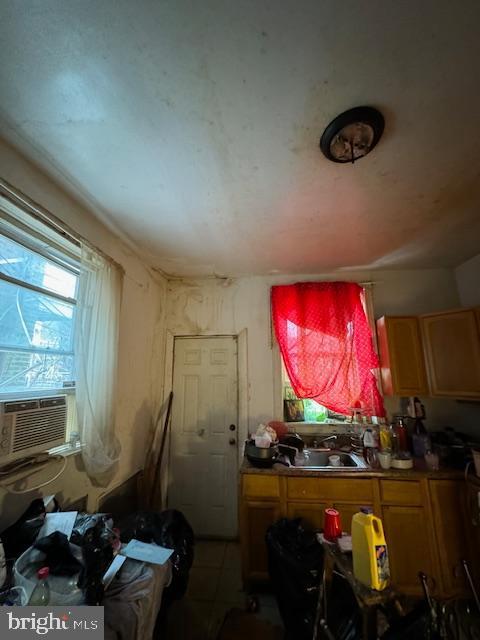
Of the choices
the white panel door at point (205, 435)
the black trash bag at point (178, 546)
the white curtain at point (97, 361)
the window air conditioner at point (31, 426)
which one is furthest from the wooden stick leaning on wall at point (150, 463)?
the window air conditioner at point (31, 426)

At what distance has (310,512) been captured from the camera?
1816mm

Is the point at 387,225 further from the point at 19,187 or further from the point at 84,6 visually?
the point at 19,187

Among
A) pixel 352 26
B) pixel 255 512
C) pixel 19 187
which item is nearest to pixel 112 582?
pixel 255 512

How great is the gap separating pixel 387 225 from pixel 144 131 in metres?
1.68

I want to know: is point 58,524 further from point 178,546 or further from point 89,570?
point 178,546

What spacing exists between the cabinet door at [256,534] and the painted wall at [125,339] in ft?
3.34

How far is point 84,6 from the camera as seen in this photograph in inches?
28.9

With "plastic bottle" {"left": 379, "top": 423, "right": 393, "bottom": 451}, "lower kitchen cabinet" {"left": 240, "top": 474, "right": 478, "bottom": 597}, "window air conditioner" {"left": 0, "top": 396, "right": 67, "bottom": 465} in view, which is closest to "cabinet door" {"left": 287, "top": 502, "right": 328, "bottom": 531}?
"lower kitchen cabinet" {"left": 240, "top": 474, "right": 478, "bottom": 597}

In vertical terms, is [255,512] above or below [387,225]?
below

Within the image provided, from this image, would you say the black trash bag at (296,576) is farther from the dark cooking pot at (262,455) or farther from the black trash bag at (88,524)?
the black trash bag at (88,524)

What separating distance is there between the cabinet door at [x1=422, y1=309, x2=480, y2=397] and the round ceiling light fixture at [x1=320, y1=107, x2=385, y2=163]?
65.2 inches

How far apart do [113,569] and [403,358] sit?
241 cm

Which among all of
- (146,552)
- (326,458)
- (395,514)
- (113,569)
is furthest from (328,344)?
(113,569)

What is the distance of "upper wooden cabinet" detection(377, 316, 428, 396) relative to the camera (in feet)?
7.17
